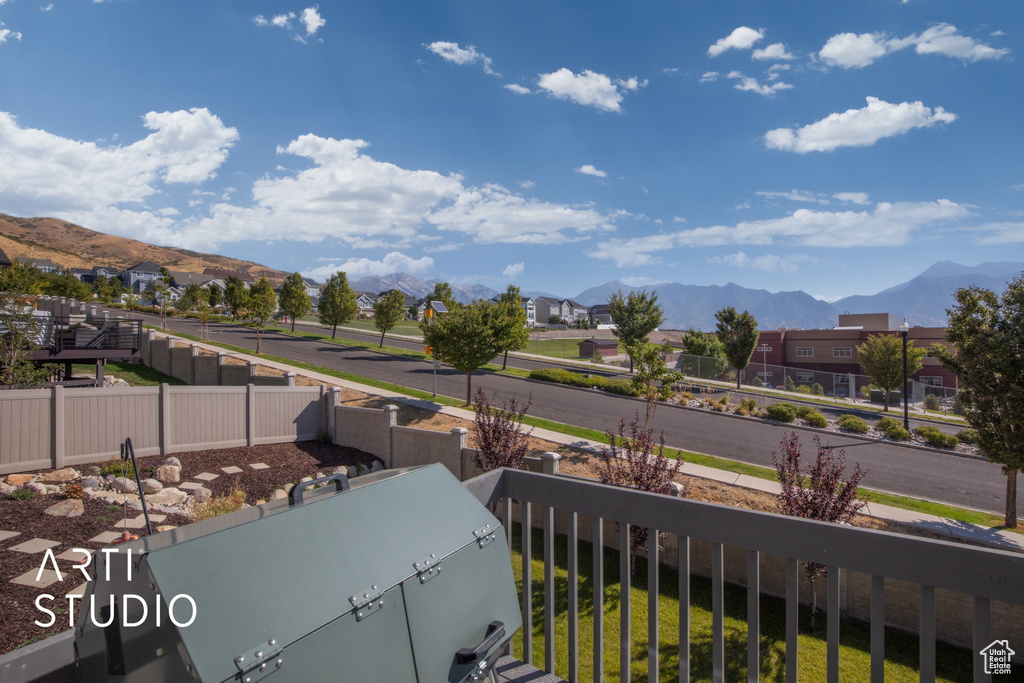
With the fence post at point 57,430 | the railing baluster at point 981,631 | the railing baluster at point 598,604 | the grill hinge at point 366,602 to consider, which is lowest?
the fence post at point 57,430

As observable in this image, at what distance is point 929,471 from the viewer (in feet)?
54.7

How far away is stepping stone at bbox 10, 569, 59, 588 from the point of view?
6465mm

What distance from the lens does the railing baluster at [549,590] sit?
2855 millimetres

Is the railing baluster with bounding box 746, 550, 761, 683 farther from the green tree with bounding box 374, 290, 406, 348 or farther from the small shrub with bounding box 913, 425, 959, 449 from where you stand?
the green tree with bounding box 374, 290, 406, 348

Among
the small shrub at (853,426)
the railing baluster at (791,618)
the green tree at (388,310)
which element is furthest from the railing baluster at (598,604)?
the green tree at (388,310)

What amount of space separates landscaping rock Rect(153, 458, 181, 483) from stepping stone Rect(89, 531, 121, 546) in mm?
3507

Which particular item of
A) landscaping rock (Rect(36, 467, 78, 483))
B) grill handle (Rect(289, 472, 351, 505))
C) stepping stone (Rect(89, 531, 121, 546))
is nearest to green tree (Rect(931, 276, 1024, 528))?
grill handle (Rect(289, 472, 351, 505))

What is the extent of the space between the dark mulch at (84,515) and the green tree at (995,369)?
50.6 ft

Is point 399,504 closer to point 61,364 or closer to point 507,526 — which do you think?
point 507,526

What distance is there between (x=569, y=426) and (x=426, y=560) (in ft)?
55.9

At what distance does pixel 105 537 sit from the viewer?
7953 millimetres

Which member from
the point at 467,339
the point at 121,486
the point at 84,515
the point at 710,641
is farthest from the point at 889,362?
the point at 84,515

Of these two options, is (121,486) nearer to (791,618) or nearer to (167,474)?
(167,474)

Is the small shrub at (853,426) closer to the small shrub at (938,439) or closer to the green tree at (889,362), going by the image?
the small shrub at (938,439)
